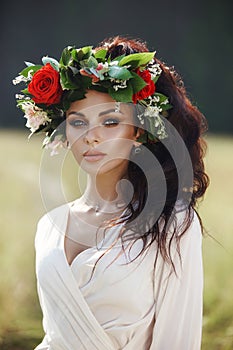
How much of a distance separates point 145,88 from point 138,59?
8 cm

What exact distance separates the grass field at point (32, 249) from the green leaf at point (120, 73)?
24.1 inches

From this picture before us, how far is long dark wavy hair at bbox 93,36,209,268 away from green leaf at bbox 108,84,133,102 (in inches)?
6.0

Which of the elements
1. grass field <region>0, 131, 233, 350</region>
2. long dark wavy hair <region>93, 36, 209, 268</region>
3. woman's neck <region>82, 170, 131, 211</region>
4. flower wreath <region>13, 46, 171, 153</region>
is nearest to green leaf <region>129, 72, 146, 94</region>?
flower wreath <region>13, 46, 171, 153</region>

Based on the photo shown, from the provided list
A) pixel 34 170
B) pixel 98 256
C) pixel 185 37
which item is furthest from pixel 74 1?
pixel 98 256

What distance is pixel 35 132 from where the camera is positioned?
2.61m

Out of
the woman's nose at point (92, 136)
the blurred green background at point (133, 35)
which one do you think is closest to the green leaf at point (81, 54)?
the woman's nose at point (92, 136)

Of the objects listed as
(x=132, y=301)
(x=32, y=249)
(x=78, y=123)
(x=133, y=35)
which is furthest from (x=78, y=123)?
(x=133, y=35)

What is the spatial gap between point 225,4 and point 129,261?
3671 mm

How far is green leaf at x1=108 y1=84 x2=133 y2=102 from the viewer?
2.36 m

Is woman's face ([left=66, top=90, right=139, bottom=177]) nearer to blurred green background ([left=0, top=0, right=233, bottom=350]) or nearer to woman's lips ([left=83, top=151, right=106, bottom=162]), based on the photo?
woman's lips ([left=83, top=151, right=106, bottom=162])

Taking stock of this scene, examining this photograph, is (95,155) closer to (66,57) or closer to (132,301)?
(66,57)

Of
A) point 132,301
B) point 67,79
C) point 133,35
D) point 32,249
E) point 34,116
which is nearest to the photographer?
point 132,301

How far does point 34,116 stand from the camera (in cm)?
257

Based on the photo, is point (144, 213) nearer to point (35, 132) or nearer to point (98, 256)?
point (98, 256)
